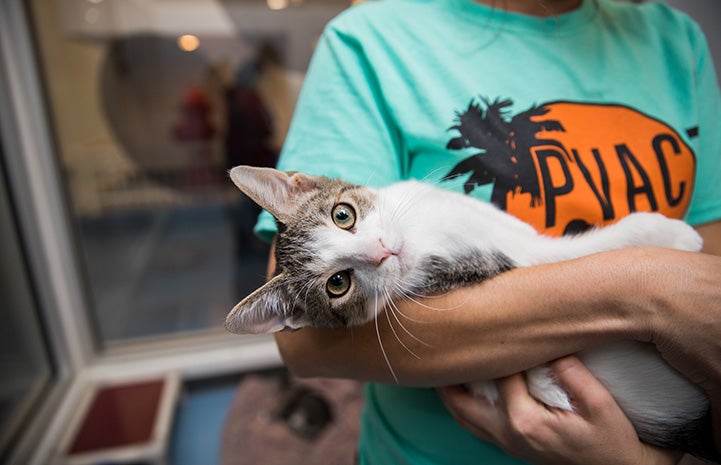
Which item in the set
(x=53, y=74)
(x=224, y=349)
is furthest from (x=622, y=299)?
(x=53, y=74)

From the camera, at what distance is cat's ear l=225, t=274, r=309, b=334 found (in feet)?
1.97

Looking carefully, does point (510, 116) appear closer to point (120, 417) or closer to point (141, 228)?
point (120, 417)

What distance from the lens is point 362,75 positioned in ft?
2.39

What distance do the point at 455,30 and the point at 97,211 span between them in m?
2.29

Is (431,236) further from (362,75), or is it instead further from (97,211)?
(97,211)

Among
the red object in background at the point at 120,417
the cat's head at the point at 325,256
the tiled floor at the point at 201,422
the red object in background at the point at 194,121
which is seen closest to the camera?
the cat's head at the point at 325,256

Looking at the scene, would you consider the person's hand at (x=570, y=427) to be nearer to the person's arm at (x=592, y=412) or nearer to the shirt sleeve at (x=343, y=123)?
the person's arm at (x=592, y=412)

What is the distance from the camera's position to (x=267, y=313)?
655mm

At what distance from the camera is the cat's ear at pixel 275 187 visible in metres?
0.62

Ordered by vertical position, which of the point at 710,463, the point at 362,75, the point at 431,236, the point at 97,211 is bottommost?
the point at 97,211

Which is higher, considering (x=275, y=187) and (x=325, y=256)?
(x=275, y=187)

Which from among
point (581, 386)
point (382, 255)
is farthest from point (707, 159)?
point (382, 255)

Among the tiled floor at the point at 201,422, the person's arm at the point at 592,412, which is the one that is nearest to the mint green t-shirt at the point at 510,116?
the person's arm at the point at 592,412

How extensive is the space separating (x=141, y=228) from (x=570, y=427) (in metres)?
2.67
